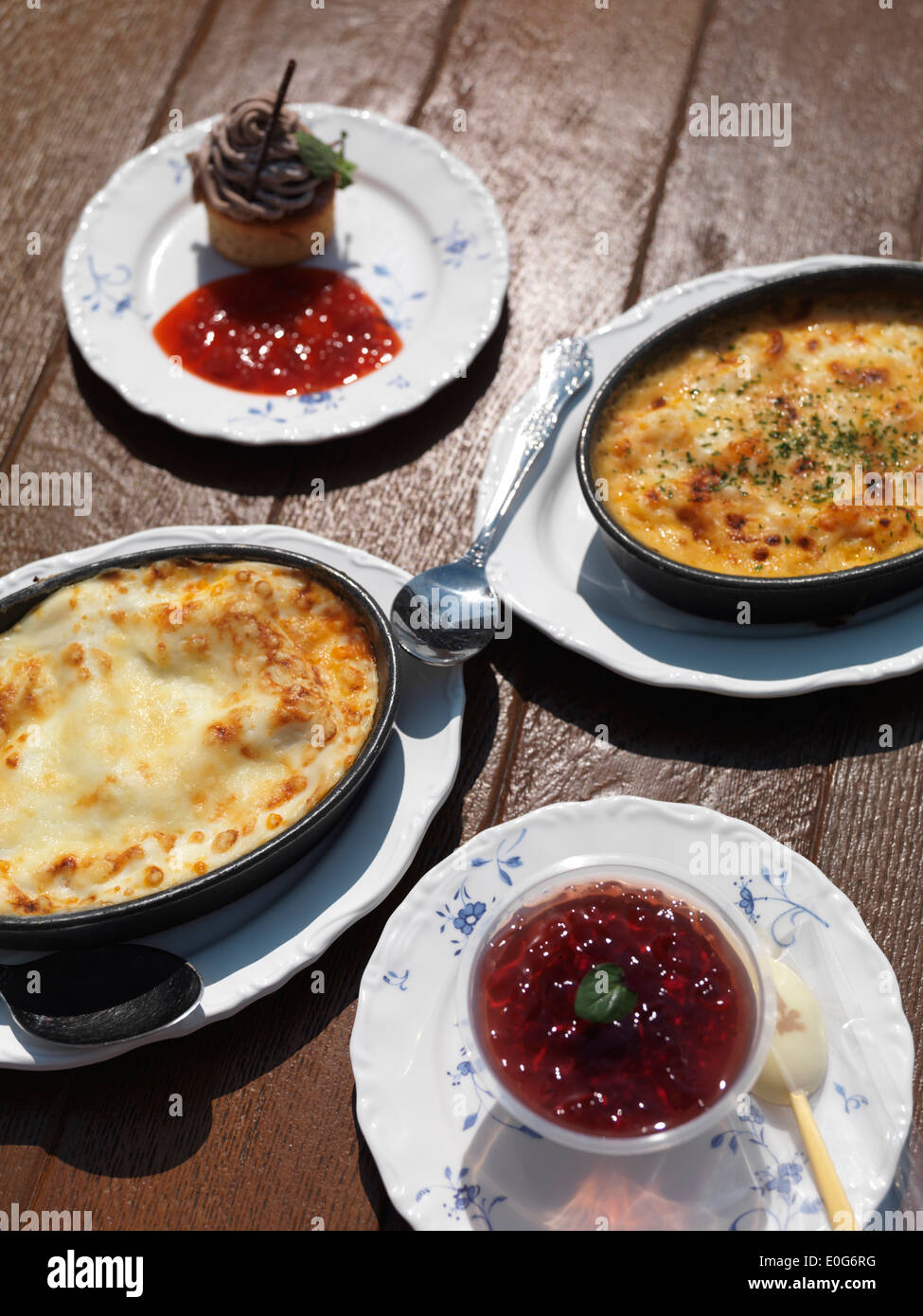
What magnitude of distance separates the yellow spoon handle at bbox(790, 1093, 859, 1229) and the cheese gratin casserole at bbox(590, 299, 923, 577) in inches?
40.6

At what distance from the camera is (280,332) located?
9.24 feet

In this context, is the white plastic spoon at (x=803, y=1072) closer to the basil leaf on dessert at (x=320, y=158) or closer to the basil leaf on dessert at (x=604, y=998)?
the basil leaf on dessert at (x=604, y=998)

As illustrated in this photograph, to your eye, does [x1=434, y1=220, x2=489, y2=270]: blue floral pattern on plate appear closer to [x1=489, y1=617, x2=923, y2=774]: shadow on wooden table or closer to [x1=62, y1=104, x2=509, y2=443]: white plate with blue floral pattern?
[x1=62, y1=104, x2=509, y2=443]: white plate with blue floral pattern

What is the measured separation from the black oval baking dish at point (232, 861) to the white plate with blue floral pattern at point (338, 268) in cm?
55

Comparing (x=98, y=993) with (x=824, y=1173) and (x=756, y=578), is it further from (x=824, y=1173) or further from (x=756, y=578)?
(x=756, y=578)

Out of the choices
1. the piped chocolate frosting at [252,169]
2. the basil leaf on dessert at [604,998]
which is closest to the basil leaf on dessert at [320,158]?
the piped chocolate frosting at [252,169]

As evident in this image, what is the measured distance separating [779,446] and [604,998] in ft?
4.25

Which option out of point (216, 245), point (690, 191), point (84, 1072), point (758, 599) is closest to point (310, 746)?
point (84, 1072)

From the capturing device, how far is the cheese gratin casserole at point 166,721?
1894 millimetres

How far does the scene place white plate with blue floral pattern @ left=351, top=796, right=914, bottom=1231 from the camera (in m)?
1.72

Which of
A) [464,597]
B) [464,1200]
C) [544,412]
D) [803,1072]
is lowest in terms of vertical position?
[464,1200]

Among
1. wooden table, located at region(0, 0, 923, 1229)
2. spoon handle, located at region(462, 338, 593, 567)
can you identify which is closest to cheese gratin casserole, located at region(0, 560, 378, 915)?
wooden table, located at region(0, 0, 923, 1229)

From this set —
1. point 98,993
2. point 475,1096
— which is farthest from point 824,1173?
point 98,993

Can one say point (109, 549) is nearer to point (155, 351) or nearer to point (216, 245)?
point (155, 351)
